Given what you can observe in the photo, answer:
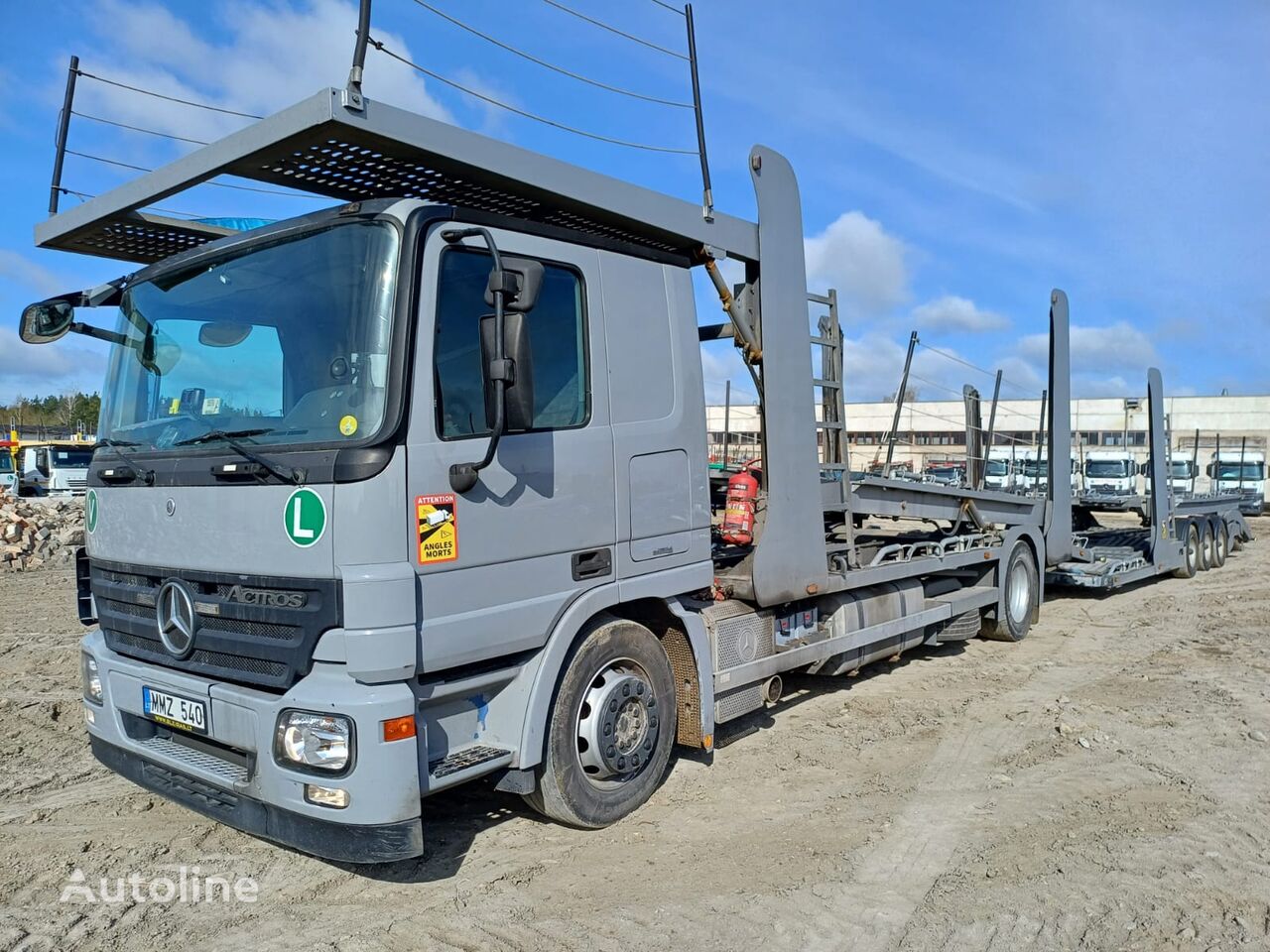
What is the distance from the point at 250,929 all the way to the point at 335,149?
310 cm

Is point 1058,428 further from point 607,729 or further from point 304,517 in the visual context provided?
point 304,517

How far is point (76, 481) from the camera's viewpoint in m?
25.3

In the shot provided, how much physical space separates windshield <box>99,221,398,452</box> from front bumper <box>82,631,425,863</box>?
97 cm

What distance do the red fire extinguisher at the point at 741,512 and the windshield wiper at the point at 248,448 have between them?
2.73m

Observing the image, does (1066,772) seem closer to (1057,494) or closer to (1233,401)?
(1057,494)

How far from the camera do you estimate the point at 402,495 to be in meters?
3.42

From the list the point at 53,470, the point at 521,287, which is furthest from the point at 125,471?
the point at 53,470

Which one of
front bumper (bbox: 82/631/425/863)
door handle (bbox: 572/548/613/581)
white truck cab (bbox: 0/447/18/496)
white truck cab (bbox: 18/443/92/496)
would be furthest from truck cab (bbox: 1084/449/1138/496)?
white truck cab (bbox: 0/447/18/496)

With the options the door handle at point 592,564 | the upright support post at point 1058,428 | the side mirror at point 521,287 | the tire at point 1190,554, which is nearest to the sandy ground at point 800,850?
the door handle at point 592,564

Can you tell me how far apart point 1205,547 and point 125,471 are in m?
15.8

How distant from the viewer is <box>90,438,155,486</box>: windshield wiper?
395cm

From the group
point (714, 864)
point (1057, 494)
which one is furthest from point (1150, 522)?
point (714, 864)

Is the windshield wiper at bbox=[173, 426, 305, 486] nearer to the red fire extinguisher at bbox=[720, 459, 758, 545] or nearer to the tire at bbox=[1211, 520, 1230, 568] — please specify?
the red fire extinguisher at bbox=[720, 459, 758, 545]

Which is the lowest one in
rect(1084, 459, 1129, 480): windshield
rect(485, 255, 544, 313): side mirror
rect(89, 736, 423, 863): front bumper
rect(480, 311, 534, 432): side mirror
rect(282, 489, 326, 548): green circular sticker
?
rect(89, 736, 423, 863): front bumper
